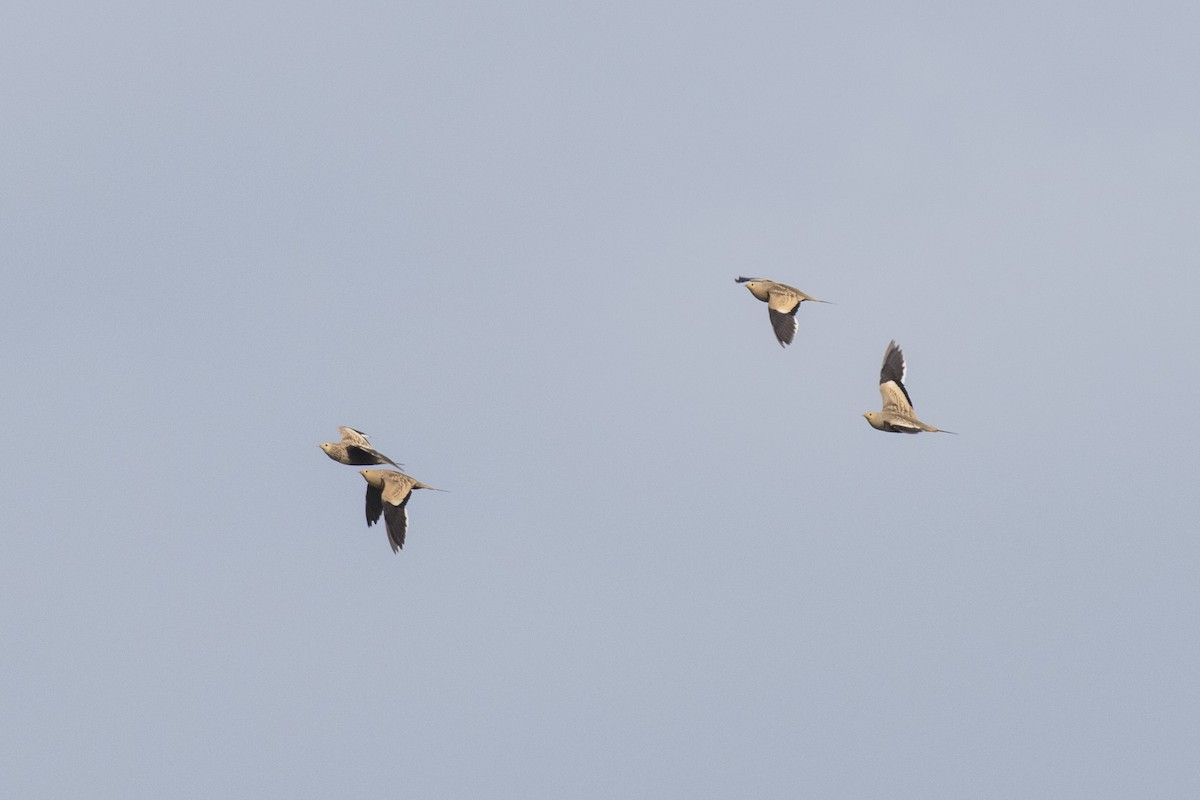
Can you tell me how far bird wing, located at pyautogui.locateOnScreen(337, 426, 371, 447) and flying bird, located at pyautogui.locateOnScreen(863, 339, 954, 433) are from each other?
1732cm

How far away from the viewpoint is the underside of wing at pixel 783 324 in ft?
259

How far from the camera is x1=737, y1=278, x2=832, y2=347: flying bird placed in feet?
259

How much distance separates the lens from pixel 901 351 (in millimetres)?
74188

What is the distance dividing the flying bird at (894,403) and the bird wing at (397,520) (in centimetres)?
1620

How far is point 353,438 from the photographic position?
71.1 metres

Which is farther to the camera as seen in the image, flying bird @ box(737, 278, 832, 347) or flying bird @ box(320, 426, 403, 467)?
flying bird @ box(737, 278, 832, 347)

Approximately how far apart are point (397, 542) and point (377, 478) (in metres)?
2.39

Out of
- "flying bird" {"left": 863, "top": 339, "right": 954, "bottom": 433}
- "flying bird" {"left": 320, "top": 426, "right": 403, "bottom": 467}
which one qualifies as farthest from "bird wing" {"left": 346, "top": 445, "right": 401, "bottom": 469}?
"flying bird" {"left": 863, "top": 339, "right": 954, "bottom": 433}

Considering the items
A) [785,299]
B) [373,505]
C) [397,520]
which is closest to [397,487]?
[397,520]

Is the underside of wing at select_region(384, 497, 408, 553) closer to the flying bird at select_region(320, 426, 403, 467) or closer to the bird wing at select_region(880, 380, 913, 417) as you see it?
the flying bird at select_region(320, 426, 403, 467)

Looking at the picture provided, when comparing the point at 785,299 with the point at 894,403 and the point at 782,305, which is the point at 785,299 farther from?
the point at 894,403

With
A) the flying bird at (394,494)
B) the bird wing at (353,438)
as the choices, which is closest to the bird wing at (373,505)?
the flying bird at (394,494)

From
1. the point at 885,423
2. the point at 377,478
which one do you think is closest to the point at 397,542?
the point at 377,478

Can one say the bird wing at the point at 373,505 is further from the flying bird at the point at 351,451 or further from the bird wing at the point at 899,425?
the bird wing at the point at 899,425
